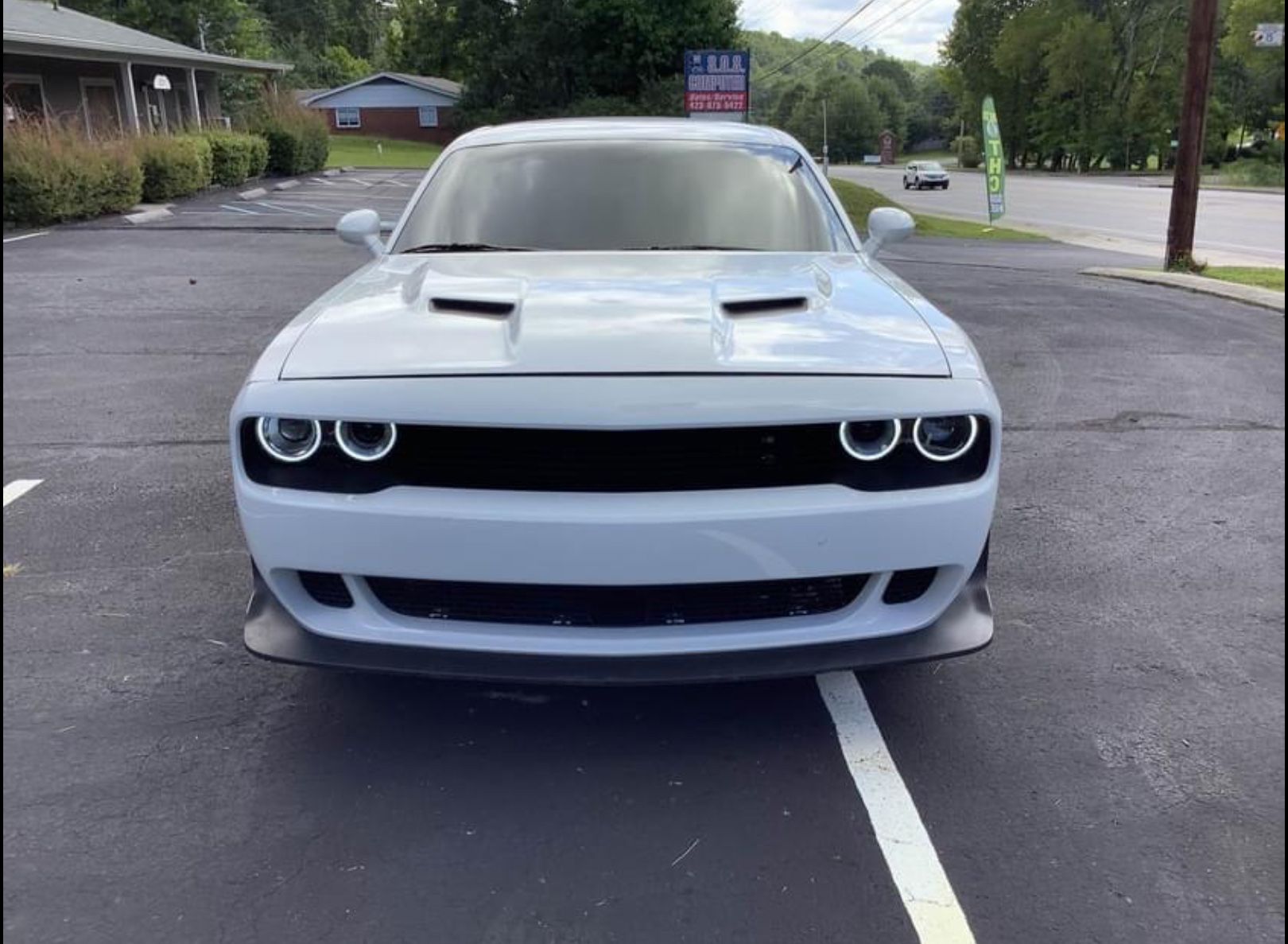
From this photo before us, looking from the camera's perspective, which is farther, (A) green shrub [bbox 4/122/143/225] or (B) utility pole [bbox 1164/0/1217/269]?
(A) green shrub [bbox 4/122/143/225]

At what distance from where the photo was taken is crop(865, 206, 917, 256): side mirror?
4.23 metres

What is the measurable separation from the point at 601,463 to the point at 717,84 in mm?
19821

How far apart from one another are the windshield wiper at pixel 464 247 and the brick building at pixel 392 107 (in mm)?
60895

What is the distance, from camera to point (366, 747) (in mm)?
2863

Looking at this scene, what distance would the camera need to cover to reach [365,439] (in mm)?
2539

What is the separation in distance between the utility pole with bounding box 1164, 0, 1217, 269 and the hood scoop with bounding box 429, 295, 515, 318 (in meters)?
13.8

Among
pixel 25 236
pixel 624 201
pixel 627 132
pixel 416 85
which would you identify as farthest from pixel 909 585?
pixel 416 85

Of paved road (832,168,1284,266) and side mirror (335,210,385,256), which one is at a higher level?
side mirror (335,210,385,256)

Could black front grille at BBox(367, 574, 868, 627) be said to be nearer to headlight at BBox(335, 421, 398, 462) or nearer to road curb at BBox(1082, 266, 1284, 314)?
headlight at BBox(335, 421, 398, 462)

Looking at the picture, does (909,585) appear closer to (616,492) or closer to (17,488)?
(616,492)

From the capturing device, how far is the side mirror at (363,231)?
4.18 m

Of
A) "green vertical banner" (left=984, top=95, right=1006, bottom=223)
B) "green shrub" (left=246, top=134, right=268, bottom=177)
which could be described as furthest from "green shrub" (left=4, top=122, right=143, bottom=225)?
"green vertical banner" (left=984, top=95, right=1006, bottom=223)

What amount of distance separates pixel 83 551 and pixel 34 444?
73.0 inches

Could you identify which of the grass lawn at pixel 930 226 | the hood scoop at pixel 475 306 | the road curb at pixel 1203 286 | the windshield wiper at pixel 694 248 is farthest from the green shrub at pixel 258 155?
the hood scoop at pixel 475 306
